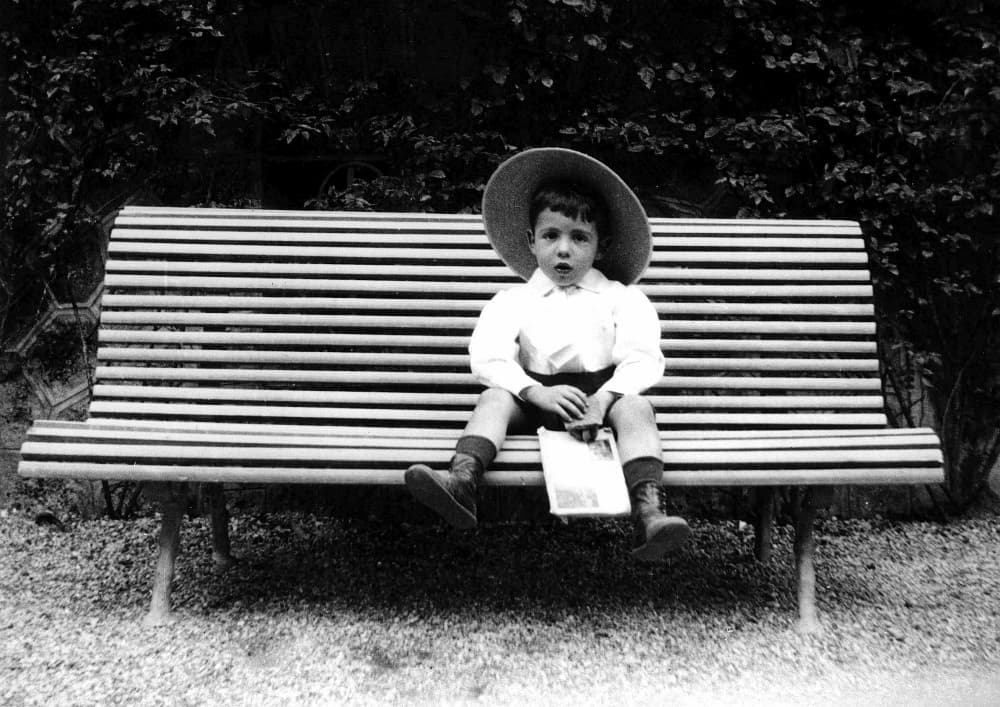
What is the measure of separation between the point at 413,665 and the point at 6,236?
112 inches

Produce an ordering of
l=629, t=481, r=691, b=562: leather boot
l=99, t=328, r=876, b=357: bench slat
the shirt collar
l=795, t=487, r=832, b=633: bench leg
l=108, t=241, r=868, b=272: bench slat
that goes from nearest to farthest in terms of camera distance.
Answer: l=629, t=481, r=691, b=562: leather boot → l=795, t=487, r=832, b=633: bench leg → the shirt collar → l=99, t=328, r=876, b=357: bench slat → l=108, t=241, r=868, b=272: bench slat

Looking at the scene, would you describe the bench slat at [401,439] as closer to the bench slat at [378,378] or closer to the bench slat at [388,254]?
the bench slat at [378,378]

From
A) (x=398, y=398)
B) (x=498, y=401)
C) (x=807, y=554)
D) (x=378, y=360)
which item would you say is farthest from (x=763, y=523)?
(x=378, y=360)

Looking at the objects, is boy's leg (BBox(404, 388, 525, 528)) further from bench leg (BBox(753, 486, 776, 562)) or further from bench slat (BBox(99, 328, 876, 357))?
bench leg (BBox(753, 486, 776, 562))

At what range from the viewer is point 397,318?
3.02 metres

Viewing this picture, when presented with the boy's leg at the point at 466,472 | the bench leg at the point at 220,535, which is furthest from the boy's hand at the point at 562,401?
the bench leg at the point at 220,535

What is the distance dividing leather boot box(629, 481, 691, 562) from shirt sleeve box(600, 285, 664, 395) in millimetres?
372

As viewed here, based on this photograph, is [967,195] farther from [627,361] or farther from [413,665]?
[413,665]

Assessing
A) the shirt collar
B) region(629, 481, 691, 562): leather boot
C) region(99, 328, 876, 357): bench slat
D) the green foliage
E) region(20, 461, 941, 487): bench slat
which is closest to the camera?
region(629, 481, 691, 562): leather boot

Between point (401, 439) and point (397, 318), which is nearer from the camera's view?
point (401, 439)

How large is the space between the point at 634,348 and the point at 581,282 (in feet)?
0.91

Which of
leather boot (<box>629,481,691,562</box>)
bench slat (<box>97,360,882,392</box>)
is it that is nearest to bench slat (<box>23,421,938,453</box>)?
leather boot (<box>629,481,691,562</box>)

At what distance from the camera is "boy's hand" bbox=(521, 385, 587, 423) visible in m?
2.38

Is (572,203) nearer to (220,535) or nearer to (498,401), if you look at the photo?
(498,401)
